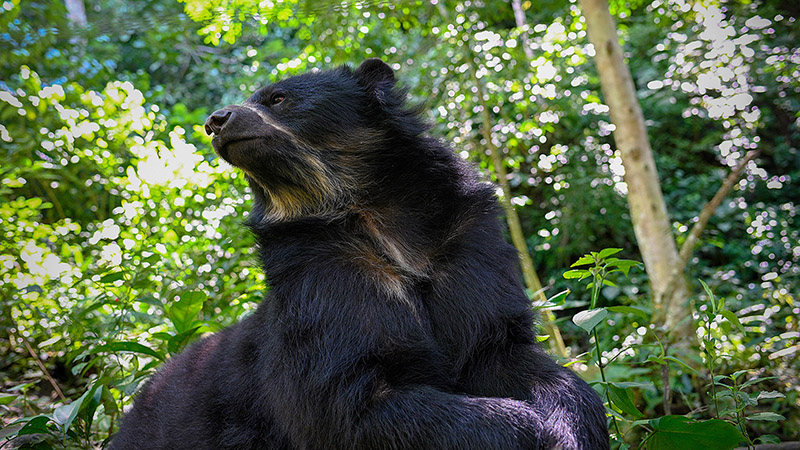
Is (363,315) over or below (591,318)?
over

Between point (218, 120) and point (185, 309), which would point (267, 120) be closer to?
point (218, 120)

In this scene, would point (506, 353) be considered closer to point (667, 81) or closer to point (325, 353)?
point (325, 353)

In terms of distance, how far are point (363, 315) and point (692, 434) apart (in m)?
1.29

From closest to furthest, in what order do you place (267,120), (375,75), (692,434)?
(692,434), (267,120), (375,75)

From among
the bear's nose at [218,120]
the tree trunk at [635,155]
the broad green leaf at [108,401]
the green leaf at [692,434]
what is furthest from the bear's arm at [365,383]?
the tree trunk at [635,155]

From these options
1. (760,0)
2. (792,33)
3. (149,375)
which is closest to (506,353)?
(149,375)

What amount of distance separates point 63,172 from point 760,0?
8964mm

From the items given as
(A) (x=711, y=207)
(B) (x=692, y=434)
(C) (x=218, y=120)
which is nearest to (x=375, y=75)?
(C) (x=218, y=120)

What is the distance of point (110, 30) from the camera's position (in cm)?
536

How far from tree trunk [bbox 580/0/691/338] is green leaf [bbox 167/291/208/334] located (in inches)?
145

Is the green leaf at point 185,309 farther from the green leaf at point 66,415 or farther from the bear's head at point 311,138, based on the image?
the bear's head at point 311,138

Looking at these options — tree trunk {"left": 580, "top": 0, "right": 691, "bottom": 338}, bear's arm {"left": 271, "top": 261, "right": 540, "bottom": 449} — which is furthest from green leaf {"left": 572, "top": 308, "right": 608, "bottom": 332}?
tree trunk {"left": 580, "top": 0, "right": 691, "bottom": 338}

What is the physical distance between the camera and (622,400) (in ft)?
8.91

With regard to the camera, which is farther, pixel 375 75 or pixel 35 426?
pixel 375 75
